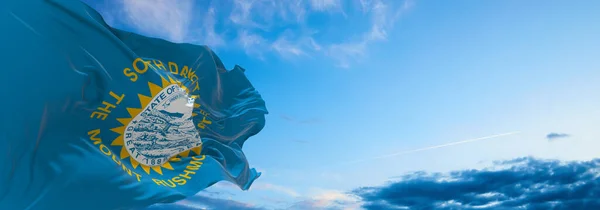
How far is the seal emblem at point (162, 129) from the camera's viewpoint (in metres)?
11.0

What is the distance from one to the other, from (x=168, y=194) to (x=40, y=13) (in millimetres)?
4295

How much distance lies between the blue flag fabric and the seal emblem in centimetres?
2

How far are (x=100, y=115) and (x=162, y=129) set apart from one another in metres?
1.71

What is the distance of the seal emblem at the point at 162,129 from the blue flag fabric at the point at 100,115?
24 millimetres

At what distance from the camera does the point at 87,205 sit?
9.41 m

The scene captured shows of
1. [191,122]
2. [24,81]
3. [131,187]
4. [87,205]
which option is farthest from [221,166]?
[24,81]

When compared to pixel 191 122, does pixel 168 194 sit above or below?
below

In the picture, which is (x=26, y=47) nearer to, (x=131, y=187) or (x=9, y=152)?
(x=9, y=152)

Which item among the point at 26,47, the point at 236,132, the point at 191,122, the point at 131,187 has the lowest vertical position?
the point at 131,187

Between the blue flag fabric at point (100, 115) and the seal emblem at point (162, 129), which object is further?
the seal emblem at point (162, 129)

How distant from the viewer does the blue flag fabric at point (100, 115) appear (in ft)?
27.0

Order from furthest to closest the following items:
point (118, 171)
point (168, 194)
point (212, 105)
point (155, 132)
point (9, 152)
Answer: point (212, 105)
point (155, 132)
point (168, 194)
point (118, 171)
point (9, 152)

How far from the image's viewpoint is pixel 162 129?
1167cm

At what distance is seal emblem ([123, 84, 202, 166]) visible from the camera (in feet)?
36.2
